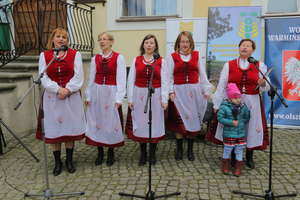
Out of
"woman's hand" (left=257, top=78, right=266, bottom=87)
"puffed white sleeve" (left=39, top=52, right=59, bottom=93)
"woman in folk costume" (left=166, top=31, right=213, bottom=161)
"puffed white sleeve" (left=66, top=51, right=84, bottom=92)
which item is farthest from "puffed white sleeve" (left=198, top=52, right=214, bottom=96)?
"puffed white sleeve" (left=39, top=52, right=59, bottom=93)

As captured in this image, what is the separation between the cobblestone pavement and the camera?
134 inches

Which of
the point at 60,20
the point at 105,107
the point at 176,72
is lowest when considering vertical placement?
the point at 105,107

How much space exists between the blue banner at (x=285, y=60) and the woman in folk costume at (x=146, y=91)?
2.79m

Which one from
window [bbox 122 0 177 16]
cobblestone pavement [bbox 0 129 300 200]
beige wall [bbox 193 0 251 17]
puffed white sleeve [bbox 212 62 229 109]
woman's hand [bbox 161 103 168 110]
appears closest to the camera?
cobblestone pavement [bbox 0 129 300 200]

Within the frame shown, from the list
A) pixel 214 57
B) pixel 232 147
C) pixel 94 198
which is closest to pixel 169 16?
pixel 214 57

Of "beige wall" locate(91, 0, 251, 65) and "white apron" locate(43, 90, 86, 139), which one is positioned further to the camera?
"beige wall" locate(91, 0, 251, 65)

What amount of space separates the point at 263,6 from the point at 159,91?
3371mm

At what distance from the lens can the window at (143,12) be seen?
21.2ft

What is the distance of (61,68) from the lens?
12.0ft

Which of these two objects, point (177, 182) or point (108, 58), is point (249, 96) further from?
point (108, 58)

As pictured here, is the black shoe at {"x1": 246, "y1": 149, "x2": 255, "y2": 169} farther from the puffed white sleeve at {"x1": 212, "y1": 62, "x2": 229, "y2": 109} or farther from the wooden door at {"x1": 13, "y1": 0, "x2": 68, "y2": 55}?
the wooden door at {"x1": 13, "y1": 0, "x2": 68, "y2": 55}

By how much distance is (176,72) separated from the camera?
13.4 ft

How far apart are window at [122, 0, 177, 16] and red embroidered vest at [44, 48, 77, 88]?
340 centimetres

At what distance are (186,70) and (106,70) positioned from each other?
1022 mm
